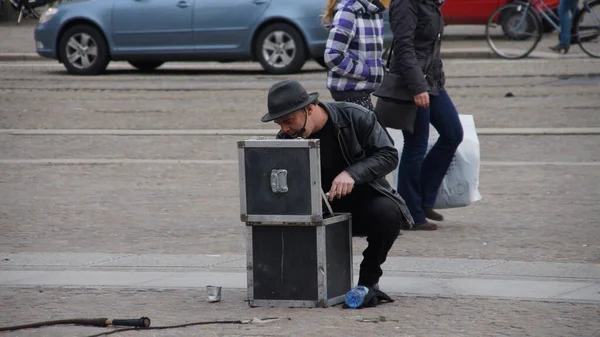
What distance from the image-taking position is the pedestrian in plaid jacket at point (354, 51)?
7355mm

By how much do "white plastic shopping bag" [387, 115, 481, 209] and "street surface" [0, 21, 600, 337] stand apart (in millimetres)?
198

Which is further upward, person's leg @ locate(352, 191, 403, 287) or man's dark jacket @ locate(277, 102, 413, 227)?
man's dark jacket @ locate(277, 102, 413, 227)

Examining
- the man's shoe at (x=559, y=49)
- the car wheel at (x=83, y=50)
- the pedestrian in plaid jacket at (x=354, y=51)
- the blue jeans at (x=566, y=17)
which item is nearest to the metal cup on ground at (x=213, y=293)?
the pedestrian in plaid jacket at (x=354, y=51)

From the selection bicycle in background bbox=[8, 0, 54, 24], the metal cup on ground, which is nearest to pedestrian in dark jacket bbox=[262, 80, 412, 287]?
the metal cup on ground

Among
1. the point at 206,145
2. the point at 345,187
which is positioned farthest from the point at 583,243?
the point at 206,145

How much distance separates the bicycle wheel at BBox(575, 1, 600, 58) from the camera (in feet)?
62.5

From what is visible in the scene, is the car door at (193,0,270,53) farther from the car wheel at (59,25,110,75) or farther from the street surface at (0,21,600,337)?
the car wheel at (59,25,110,75)

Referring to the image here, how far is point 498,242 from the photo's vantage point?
736 centimetres

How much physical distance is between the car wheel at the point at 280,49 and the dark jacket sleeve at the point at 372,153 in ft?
38.5

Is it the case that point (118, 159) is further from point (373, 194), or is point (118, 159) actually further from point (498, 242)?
point (373, 194)

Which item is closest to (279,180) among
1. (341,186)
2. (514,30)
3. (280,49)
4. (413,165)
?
(341,186)

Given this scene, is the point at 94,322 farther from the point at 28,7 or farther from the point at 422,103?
the point at 28,7

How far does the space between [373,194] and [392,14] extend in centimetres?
196

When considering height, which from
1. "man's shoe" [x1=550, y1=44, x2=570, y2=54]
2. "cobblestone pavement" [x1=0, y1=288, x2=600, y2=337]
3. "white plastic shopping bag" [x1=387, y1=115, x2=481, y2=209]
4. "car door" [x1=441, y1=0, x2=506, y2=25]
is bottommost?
"cobblestone pavement" [x1=0, y1=288, x2=600, y2=337]
